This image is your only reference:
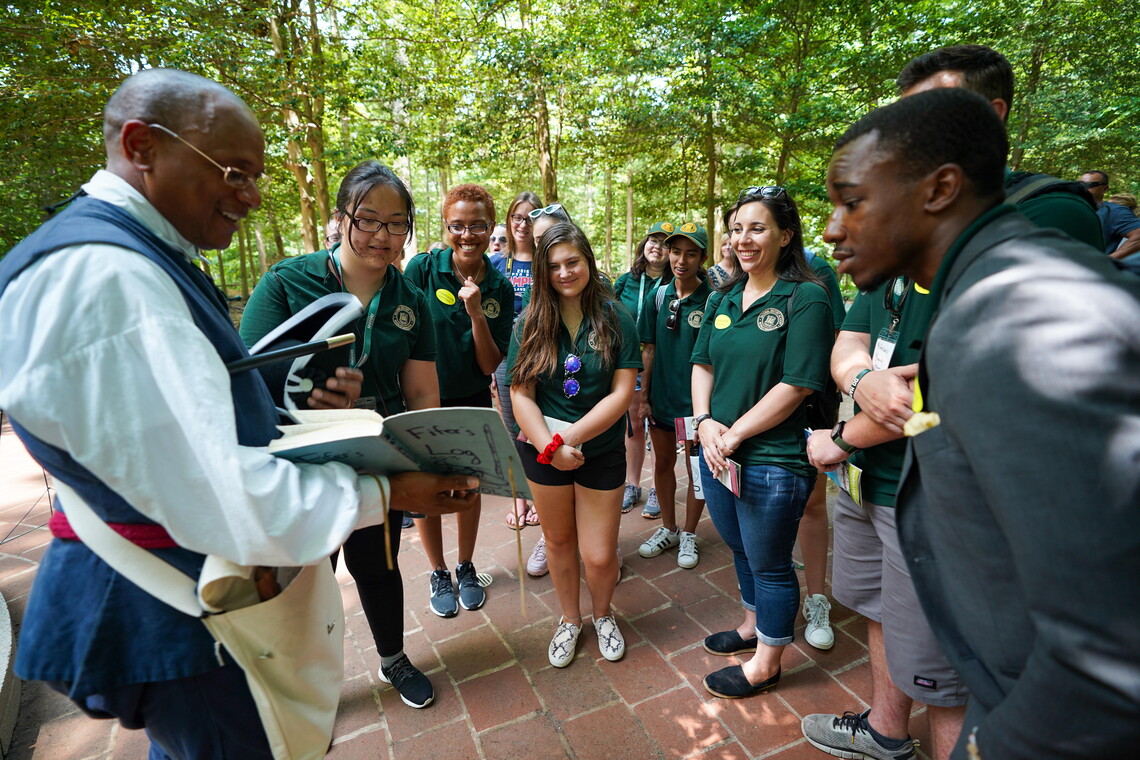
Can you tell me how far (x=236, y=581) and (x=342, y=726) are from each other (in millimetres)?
1858

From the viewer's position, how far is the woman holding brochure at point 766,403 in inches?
97.3

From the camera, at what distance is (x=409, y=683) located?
2.77 m

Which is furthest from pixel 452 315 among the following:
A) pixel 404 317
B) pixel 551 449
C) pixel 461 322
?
pixel 551 449

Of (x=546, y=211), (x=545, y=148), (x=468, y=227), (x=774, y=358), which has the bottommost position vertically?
(x=774, y=358)

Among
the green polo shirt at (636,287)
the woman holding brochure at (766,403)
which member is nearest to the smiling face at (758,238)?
the woman holding brochure at (766,403)

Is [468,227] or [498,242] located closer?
[468,227]

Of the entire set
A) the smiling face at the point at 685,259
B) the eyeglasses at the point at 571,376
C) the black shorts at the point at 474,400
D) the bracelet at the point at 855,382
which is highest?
the smiling face at the point at 685,259

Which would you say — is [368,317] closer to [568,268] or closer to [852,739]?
[568,268]

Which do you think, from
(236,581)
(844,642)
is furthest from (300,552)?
(844,642)

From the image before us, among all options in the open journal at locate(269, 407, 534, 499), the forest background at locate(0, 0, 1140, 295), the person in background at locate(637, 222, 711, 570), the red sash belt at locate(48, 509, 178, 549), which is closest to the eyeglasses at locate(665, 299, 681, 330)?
the person in background at locate(637, 222, 711, 570)

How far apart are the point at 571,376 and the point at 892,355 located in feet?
4.66

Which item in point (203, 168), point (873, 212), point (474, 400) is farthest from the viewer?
point (474, 400)

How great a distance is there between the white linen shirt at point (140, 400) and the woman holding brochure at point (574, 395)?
1.69 meters

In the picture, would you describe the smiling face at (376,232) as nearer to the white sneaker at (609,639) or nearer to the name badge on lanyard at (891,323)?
the name badge on lanyard at (891,323)
